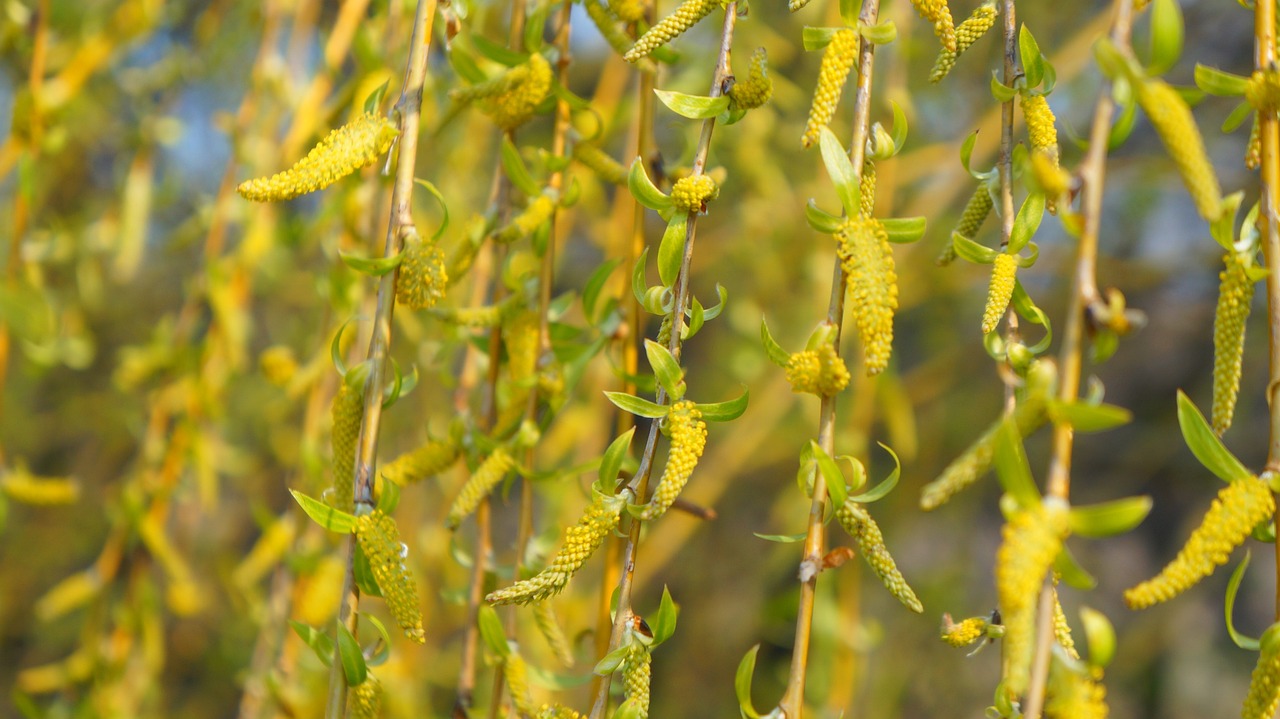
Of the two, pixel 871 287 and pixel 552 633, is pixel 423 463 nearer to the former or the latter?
pixel 552 633

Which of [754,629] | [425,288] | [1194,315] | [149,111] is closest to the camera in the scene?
[425,288]

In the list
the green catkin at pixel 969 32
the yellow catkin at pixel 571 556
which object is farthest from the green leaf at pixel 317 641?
the green catkin at pixel 969 32

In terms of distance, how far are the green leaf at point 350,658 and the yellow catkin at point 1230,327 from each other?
1.42ft

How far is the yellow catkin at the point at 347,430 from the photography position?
538 millimetres

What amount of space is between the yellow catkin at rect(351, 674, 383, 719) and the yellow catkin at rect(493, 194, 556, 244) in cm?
27

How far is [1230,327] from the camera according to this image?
497mm

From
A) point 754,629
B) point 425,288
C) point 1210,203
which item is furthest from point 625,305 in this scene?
point 754,629

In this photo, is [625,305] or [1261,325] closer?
[625,305]

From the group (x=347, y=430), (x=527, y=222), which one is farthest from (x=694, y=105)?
(x=347, y=430)

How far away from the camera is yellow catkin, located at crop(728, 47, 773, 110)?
0.54 m

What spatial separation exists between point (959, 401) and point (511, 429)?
123 cm

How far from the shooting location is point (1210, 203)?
422 millimetres

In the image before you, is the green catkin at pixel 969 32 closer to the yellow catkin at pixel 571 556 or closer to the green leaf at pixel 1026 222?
the green leaf at pixel 1026 222

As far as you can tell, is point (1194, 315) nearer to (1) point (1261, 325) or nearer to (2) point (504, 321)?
(1) point (1261, 325)
